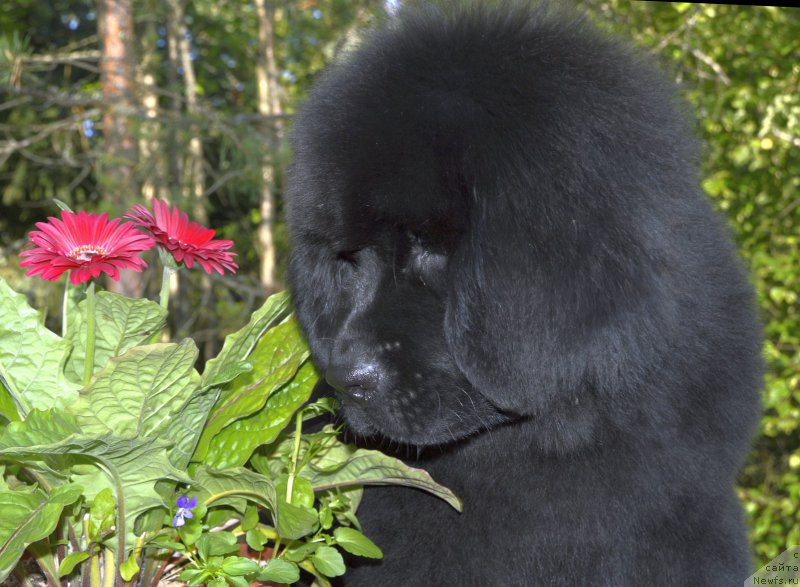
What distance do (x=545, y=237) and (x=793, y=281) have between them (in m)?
3.87

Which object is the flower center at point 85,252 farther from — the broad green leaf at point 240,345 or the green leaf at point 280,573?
the green leaf at point 280,573

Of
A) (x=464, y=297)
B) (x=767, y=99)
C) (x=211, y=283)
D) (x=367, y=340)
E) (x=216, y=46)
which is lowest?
(x=211, y=283)

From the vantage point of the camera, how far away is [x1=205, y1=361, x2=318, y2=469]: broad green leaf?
4.36 feet

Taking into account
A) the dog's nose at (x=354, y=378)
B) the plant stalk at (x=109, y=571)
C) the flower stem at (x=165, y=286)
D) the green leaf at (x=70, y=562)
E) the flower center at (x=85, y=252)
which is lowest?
the plant stalk at (x=109, y=571)

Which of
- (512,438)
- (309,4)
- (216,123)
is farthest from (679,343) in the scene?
(309,4)

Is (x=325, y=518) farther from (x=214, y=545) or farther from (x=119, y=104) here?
(x=119, y=104)

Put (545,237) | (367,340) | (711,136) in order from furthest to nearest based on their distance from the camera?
(711,136)
(367,340)
(545,237)

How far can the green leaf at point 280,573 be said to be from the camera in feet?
3.71

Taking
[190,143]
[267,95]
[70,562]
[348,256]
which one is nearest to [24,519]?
[70,562]

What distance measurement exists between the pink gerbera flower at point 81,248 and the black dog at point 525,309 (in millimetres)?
348

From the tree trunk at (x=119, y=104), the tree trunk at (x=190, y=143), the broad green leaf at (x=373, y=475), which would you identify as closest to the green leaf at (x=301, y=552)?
the broad green leaf at (x=373, y=475)

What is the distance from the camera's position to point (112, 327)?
50.3 inches

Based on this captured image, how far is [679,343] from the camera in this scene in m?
1.39

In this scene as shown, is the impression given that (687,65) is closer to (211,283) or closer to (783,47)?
(783,47)
